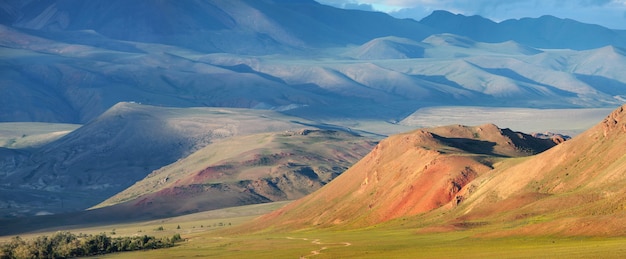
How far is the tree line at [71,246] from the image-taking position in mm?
93625

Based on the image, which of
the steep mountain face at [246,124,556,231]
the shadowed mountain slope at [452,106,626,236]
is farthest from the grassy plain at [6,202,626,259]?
the steep mountain face at [246,124,556,231]

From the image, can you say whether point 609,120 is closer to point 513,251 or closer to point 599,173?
point 599,173

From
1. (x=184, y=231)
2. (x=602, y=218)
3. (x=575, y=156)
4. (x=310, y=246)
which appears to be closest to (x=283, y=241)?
(x=310, y=246)

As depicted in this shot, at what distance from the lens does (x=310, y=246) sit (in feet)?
→ 274

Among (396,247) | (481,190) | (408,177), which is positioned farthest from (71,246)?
(408,177)

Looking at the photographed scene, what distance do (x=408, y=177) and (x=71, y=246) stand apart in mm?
33823

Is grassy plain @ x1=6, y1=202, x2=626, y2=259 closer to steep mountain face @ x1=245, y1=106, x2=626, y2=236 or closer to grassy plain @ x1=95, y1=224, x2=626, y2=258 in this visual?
grassy plain @ x1=95, y1=224, x2=626, y2=258

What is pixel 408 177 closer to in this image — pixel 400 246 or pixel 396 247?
pixel 400 246

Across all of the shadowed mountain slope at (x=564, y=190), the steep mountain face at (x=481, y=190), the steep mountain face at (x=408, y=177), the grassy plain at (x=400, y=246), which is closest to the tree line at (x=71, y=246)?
the grassy plain at (x=400, y=246)

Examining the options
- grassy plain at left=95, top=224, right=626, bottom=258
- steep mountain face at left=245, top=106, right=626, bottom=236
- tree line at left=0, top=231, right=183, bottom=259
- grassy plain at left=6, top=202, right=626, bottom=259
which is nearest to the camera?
grassy plain at left=95, top=224, right=626, bottom=258

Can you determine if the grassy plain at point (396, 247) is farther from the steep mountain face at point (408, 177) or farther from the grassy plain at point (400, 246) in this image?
the steep mountain face at point (408, 177)

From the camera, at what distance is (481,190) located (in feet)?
319

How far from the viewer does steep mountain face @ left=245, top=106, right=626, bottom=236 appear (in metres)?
74.9

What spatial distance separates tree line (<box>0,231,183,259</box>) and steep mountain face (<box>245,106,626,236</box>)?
20203 millimetres
